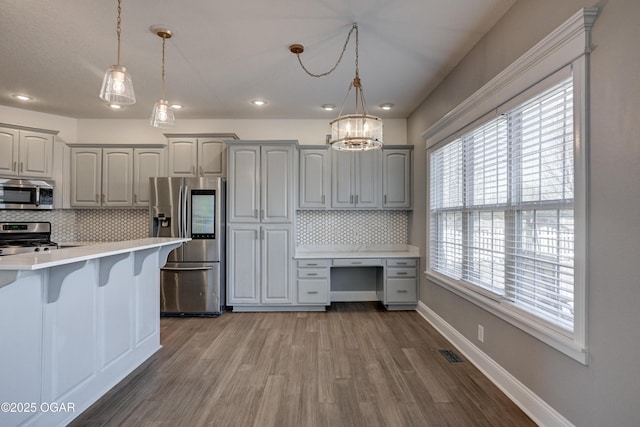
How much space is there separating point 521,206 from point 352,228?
9.35ft

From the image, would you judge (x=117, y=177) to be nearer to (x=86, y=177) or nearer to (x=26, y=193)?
(x=86, y=177)

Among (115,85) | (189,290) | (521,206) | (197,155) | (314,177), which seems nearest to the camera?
(115,85)

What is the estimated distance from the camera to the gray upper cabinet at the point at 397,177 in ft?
15.0

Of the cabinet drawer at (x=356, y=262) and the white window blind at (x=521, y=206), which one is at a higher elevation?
the white window blind at (x=521, y=206)

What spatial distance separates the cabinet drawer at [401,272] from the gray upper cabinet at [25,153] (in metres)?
4.76

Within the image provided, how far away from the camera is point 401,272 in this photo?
4.29 m

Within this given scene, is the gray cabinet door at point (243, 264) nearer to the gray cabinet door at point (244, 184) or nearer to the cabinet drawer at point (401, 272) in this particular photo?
the gray cabinet door at point (244, 184)

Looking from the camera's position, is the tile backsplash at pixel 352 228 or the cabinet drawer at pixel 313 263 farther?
the tile backsplash at pixel 352 228

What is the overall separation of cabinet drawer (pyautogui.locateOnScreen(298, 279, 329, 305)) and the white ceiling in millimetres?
2361

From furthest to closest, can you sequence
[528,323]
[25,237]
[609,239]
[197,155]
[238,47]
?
[197,155] < [25,237] < [238,47] < [528,323] < [609,239]

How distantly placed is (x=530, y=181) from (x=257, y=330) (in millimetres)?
2975

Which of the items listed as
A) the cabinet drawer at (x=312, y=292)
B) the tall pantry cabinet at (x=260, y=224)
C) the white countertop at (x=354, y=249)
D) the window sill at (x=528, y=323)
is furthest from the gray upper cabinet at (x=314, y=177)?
the window sill at (x=528, y=323)

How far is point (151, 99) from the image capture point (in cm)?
406

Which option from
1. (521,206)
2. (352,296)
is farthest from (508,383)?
(352,296)
